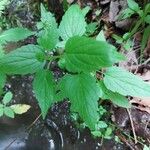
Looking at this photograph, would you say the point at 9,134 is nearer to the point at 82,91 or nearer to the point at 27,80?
the point at 27,80

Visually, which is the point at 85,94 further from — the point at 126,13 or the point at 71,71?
the point at 126,13

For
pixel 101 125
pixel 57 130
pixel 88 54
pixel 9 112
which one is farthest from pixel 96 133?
pixel 88 54

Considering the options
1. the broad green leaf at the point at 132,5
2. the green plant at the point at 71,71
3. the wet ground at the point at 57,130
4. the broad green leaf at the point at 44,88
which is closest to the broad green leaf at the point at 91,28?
the broad green leaf at the point at 132,5

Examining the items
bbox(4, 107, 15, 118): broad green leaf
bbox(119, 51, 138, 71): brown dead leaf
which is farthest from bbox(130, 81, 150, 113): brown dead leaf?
bbox(4, 107, 15, 118): broad green leaf

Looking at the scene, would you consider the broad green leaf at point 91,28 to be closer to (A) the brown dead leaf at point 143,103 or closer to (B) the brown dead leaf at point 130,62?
(B) the brown dead leaf at point 130,62

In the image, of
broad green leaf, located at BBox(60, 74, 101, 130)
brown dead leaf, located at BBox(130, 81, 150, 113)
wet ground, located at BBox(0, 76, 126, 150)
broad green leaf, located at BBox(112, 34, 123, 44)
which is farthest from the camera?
broad green leaf, located at BBox(112, 34, 123, 44)

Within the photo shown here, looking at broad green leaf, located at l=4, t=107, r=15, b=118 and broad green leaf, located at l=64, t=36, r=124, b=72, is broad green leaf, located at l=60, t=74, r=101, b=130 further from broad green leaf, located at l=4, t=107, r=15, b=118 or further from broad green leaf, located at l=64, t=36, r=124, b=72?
broad green leaf, located at l=4, t=107, r=15, b=118
